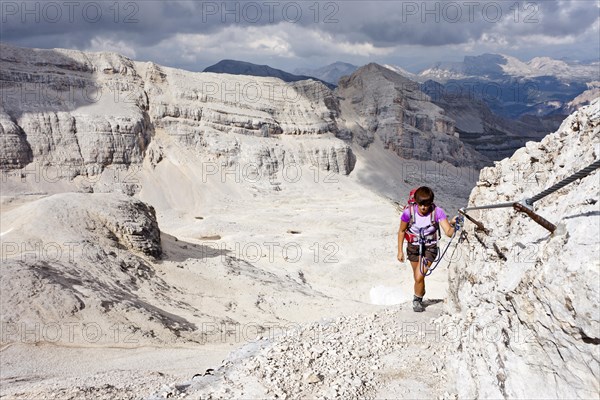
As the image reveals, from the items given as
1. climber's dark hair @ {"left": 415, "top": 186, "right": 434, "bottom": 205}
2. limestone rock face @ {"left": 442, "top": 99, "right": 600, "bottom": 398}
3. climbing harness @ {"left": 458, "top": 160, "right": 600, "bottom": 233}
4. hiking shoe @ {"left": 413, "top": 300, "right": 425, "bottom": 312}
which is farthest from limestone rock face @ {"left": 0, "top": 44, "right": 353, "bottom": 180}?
climbing harness @ {"left": 458, "top": 160, "right": 600, "bottom": 233}

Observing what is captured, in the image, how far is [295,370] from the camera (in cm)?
514

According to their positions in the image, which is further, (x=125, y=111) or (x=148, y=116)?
(x=148, y=116)

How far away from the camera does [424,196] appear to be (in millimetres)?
5637

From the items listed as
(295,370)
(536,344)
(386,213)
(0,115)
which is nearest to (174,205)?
(0,115)

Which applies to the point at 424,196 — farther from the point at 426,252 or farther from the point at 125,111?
the point at 125,111

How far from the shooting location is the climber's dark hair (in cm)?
562

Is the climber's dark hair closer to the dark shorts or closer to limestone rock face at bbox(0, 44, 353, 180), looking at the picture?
the dark shorts

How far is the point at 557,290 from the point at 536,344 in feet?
1.73

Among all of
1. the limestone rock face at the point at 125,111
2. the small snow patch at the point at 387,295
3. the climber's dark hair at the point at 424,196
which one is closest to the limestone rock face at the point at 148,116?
the limestone rock face at the point at 125,111

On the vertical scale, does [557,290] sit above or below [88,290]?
above

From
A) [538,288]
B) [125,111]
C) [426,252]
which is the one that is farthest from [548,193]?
[125,111]

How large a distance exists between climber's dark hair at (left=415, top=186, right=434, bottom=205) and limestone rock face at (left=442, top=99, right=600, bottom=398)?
2.06 ft

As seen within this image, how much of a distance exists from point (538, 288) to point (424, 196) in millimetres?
2323

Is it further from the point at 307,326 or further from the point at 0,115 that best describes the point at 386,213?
the point at 0,115
